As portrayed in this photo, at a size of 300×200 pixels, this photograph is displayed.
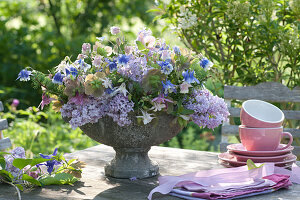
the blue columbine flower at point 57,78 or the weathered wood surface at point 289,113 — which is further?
the weathered wood surface at point 289,113

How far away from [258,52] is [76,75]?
166cm

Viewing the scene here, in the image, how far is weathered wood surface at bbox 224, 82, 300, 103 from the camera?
219cm

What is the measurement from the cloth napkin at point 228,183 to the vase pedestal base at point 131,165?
0.16 meters

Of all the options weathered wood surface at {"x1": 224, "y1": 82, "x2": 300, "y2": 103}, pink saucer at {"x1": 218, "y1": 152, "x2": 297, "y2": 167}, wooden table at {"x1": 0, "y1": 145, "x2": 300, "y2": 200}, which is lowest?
wooden table at {"x1": 0, "y1": 145, "x2": 300, "y2": 200}

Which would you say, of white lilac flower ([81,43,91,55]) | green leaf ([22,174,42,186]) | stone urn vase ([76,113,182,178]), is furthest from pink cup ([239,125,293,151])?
green leaf ([22,174,42,186])

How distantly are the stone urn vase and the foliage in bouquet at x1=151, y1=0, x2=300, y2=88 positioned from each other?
1290mm

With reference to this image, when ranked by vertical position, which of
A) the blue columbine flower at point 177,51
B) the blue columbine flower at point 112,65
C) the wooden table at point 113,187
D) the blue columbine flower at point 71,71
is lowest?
the wooden table at point 113,187

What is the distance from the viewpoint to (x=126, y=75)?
1.18m

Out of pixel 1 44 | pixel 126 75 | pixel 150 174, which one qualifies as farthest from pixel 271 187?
pixel 1 44

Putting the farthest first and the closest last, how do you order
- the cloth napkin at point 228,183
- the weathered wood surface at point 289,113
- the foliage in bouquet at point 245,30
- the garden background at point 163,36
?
the garden background at point 163,36
the foliage in bouquet at point 245,30
the weathered wood surface at point 289,113
the cloth napkin at point 228,183

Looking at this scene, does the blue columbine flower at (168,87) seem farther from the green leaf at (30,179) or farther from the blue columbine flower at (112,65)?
the green leaf at (30,179)

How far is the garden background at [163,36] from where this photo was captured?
244 cm

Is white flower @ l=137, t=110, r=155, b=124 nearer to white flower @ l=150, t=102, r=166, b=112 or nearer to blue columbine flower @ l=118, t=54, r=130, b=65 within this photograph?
white flower @ l=150, t=102, r=166, b=112

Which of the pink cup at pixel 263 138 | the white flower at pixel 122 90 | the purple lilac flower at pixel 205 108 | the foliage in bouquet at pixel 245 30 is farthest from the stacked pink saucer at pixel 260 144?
the foliage in bouquet at pixel 245 30
